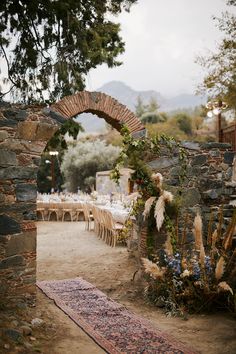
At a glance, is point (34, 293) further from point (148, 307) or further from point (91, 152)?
point (91, 152)

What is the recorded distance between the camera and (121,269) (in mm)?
7602

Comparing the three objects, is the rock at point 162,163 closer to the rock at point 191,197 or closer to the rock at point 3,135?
the rock at point 191,197

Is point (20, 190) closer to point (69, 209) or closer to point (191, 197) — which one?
point (191, 197)

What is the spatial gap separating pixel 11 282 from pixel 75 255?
4.02 m

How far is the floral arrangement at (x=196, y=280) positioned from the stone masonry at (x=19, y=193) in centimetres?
166

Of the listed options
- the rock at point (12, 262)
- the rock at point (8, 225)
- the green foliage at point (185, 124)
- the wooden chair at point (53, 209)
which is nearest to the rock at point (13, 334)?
the rock at point (12, 262)

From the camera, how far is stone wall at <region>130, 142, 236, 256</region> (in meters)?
6.21

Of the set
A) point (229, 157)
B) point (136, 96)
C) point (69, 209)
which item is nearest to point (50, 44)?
point (229, 157)

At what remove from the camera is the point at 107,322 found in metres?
4.82

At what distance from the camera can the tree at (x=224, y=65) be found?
13500mm

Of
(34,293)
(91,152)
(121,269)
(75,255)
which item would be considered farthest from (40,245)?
(91,152)

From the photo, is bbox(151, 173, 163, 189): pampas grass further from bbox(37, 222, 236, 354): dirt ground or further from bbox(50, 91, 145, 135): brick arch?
bbox(37, 222, 236, 354): dirt ground

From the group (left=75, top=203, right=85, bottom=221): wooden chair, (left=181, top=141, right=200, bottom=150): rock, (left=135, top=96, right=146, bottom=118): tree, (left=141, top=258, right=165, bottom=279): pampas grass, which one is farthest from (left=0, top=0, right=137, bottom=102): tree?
(left=135, top=96, right=146, bottom=118): tree

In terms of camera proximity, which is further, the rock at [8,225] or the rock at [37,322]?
the rock at [8,225]
